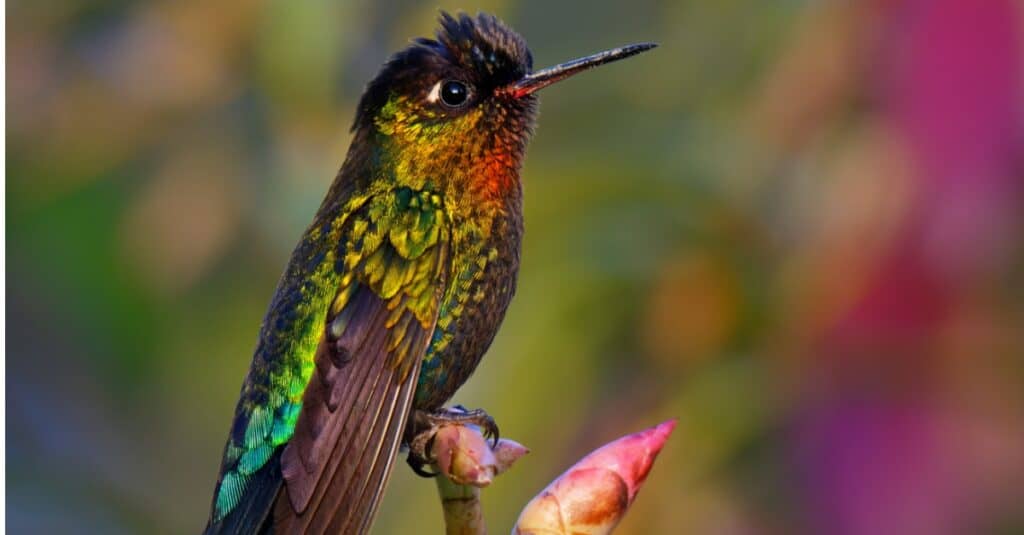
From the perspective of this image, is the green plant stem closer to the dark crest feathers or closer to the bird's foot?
the bird's foot

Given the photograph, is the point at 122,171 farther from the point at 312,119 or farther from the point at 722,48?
the point at 722,48

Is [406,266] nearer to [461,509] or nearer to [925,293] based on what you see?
[461,509]

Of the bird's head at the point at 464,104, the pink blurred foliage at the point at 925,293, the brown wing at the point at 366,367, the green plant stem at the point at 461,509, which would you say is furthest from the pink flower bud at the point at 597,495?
the pink blurred foliage at the point at 925,293

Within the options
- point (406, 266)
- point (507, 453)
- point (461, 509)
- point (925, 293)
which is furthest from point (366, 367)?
point (925, 293)

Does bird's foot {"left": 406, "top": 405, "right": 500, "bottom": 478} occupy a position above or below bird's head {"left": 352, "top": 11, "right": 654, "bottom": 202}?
below

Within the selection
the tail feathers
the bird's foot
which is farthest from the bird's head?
the tail feathers

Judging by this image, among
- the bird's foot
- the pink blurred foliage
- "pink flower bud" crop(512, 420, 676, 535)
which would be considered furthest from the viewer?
the pink blurred foliage
